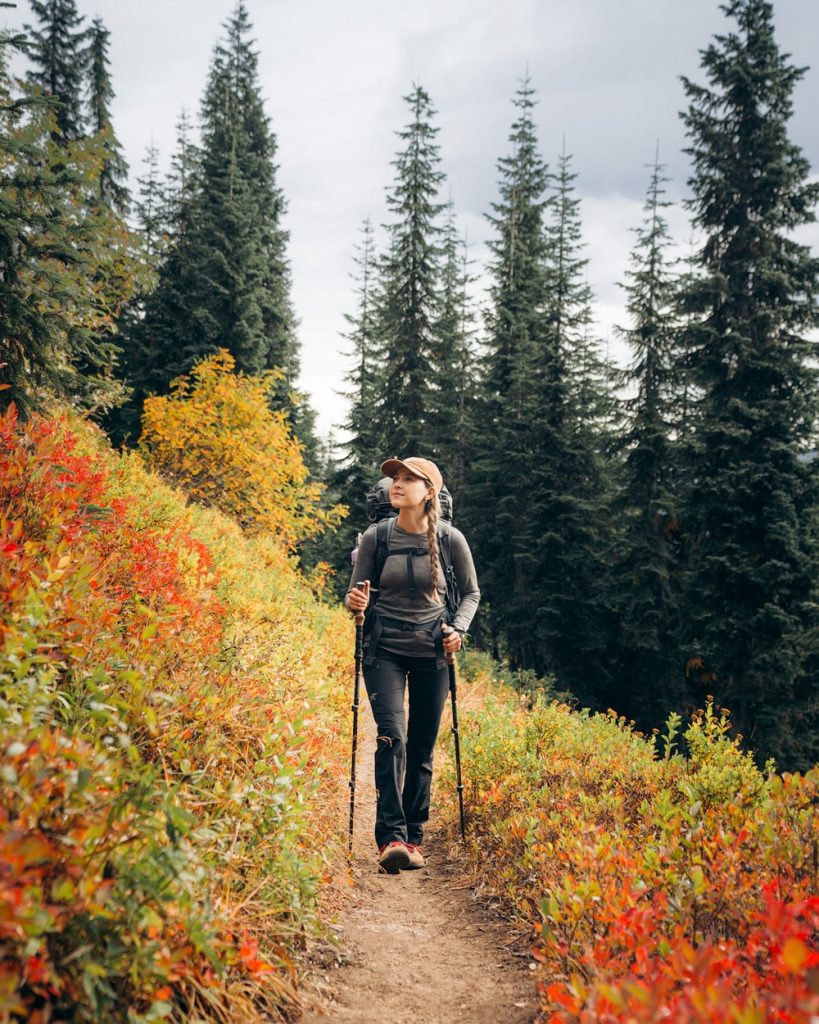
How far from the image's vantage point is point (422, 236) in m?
28.0

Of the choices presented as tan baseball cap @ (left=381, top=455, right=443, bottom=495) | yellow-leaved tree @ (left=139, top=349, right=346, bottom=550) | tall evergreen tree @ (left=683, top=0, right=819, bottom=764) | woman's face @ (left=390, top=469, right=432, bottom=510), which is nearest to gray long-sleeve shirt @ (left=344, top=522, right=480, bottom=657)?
woman's face @ (left=390, top=469, right=432, bottom=510)

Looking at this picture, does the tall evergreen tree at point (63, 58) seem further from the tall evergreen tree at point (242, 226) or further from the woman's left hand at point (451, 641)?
the woman's left hand at point (451, 641)

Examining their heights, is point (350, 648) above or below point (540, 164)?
below

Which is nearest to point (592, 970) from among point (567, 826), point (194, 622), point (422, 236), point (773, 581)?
point (567, 826)

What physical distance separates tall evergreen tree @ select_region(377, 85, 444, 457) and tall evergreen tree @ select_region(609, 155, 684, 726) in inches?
318

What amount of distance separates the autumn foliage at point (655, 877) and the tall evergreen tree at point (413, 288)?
2276 centimetres

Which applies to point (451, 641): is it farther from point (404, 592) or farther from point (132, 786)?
point (132, 786)

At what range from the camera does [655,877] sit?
3207 mm

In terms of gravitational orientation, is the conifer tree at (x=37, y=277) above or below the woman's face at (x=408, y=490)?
above

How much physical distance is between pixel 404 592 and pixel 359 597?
34 centimetres

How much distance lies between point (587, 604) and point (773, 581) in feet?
25.7

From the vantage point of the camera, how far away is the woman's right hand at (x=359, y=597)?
457 cm

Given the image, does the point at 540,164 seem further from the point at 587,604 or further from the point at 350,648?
the point at 350,648

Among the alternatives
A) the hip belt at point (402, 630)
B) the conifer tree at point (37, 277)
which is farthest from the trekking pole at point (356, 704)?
the conifer tree at point (37, 277)
